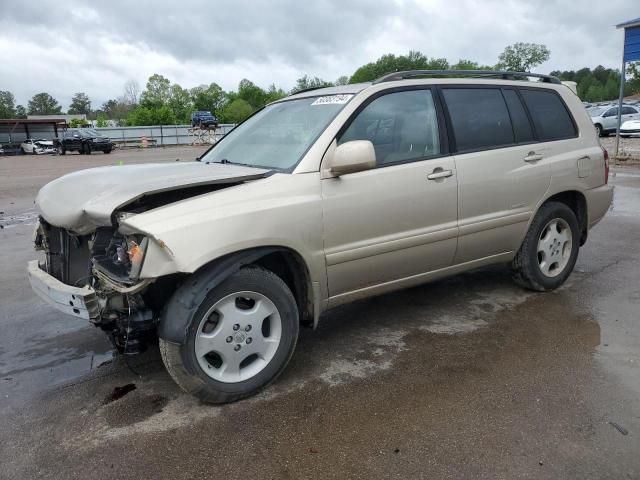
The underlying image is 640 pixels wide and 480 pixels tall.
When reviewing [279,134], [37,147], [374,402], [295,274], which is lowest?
[374,402]

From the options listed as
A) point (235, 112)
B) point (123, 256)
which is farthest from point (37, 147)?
point (235, 112)

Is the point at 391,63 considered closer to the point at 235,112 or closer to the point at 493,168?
the point at 235,112

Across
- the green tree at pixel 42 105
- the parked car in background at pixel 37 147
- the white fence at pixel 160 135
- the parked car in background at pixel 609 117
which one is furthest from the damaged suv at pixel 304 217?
the green tree at pixel 42 105

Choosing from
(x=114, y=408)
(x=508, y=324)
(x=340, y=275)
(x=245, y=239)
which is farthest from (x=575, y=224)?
(x=114, y=408)

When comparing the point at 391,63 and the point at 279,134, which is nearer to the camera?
the point at 279,134

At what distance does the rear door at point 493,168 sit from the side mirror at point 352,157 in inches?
38.2

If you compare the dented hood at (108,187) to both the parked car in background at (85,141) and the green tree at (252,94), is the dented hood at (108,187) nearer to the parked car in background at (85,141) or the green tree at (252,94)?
the parked car in background at (85,141)

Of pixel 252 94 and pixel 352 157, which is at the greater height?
pixel 252 94

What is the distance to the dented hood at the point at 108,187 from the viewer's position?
9.45 feet

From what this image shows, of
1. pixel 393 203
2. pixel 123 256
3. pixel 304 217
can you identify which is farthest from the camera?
pixel 393 203

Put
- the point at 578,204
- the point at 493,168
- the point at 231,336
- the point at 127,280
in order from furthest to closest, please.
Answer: the point at 578,204 → the point at 493,168 → the point at 231,336 → the point at 127,280

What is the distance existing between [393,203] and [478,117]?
1205 millimetres

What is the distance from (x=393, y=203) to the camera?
350 centimetres

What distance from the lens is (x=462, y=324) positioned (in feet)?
13.5
